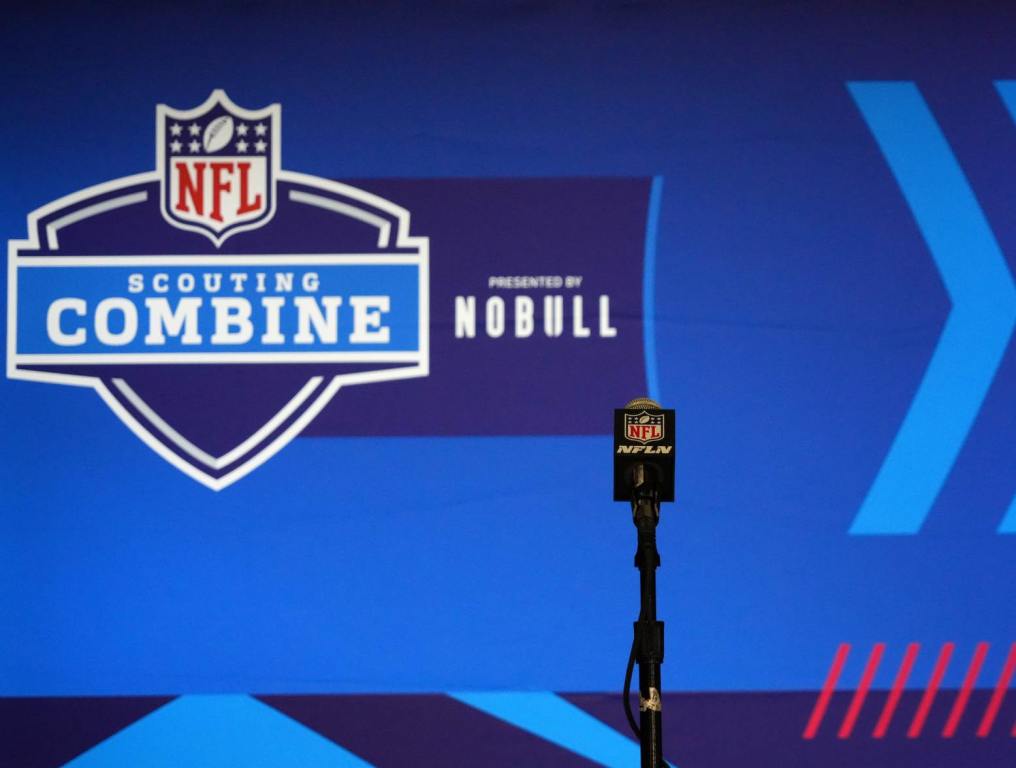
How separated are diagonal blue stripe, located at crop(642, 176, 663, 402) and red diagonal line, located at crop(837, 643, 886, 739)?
0.80m

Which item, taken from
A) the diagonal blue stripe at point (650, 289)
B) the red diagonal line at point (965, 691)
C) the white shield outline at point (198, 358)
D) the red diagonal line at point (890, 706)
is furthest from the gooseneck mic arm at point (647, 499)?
the red diagonal line at point (965, 691)

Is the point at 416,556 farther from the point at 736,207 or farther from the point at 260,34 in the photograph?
the point at 260,34

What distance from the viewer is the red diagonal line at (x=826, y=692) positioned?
104 inches

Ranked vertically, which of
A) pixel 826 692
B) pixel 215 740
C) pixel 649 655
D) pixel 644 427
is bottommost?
pixel 215 740

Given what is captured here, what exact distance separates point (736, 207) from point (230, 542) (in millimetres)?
1462

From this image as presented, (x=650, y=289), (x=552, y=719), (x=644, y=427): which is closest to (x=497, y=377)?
(x=650, y=289)

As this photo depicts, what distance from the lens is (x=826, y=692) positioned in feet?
8.69

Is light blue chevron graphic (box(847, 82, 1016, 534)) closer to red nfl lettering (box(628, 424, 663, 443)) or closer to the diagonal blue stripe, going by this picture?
the diagonal blue stripe

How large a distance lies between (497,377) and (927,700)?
1.27m

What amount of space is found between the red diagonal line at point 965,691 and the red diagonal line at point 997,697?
0.18 ft

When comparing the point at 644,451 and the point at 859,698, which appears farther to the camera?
the point at 859,698

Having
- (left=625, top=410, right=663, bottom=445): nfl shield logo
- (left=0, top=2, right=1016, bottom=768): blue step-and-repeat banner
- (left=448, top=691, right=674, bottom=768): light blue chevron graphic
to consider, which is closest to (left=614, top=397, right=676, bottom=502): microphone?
(left=625, top=410, right=663, bottom=445): nfl shield logo

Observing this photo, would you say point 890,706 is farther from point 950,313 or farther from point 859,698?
point 950,313

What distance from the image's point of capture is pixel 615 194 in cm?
272
